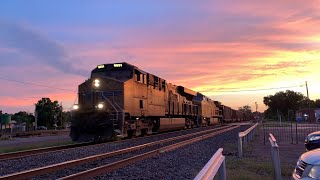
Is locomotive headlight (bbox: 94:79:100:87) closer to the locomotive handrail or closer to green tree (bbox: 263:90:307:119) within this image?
the locomotive handrail

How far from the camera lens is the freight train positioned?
20.5 m

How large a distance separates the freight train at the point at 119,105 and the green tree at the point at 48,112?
206 ft

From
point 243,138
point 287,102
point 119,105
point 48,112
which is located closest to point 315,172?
point 243,138

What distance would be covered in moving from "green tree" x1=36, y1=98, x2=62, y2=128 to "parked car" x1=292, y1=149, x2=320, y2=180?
3314 inches

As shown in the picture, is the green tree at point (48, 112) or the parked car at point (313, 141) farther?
the green tree at point (48, 112)

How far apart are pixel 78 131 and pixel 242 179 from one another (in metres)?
13.2

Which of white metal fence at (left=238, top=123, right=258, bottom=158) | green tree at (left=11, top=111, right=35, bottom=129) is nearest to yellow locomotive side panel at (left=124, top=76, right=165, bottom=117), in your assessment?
white metal fence at (left=238, top=123, right=258, bottom=158)

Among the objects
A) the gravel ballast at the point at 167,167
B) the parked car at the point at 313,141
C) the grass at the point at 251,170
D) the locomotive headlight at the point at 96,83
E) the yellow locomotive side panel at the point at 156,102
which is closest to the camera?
the grass at the point at 251,170

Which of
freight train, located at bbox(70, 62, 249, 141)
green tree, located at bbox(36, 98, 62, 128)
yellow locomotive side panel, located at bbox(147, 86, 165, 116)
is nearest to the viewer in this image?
freight train, located at bbox(70, 62, 249, 141)

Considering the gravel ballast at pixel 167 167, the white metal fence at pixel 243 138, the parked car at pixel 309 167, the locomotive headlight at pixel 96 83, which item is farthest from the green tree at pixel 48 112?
the parked car at pixel 309 167

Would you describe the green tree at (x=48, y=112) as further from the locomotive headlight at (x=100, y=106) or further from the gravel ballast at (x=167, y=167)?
the gravel ballast at (x=167, y=167)

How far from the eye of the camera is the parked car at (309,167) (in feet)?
17.9

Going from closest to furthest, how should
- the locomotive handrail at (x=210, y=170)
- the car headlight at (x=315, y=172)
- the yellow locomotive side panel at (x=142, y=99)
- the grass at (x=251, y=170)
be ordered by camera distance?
the locomotive handrail at (x=210, y=170)
the car headlight at (x=315, y=172)
the grass at (x=251, y=170)
the yellow locomotive side panel at (x=142, y=99)

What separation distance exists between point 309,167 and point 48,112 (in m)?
88.3
